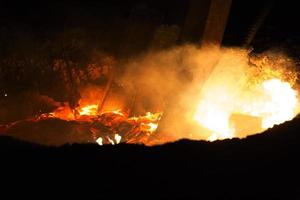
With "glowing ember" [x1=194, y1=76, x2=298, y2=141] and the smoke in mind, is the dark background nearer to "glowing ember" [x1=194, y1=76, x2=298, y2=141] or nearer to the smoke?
"glowing ember" [x1=194, y1=76, x2=298, y2=141]

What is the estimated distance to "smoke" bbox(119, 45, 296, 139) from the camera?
8.37 m

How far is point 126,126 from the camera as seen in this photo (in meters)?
8.80

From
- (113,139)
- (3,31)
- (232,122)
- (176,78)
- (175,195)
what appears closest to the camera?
(175,195)

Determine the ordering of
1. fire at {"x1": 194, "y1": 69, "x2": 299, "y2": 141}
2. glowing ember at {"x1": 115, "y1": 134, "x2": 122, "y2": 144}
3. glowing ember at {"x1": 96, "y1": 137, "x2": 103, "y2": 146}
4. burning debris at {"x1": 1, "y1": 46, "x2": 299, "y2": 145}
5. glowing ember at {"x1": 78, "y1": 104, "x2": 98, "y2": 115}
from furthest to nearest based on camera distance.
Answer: glowing ember at {"x1": 78, "y1": 104, "x2": 98, "y2": 115} < glowing ember at {"x1": 115, "y1": 134, "x2": 122, "y2": 144} < glowing ember at {"x1": 96, "y1": 137, "x2": 103, "y2": 146} < burning debris at {"x1": 1, "y1": 46, "x2": 299, "y2": 145} < fire at {"x1": 194, "y1": 69, "x2": 299, "y2": 141}

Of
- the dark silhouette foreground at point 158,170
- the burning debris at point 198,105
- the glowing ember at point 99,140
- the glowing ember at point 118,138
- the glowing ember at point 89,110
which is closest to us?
the dark silhouette foreground at point 158,170

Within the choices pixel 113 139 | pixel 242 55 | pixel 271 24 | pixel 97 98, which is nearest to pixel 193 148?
pixel 113 139

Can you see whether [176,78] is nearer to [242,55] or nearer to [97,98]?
[242,55]

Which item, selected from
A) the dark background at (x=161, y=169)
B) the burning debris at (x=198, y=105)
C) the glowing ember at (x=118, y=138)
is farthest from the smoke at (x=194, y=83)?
the dark background at (x=161, y=169)

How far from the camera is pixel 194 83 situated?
28.1 ft

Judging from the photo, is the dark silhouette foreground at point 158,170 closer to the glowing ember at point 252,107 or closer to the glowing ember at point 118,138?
the glowing ember at point 252,107

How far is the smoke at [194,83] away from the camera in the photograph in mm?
8367

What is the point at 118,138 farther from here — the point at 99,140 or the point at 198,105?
the point at 198,105

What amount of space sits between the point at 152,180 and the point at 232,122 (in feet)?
13.1

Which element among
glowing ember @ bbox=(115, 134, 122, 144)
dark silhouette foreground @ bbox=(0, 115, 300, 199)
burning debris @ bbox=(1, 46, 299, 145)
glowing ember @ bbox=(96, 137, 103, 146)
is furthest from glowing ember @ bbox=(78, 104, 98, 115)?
dark silhouette foreground @ bbox=(0, 115, 300, 199)
